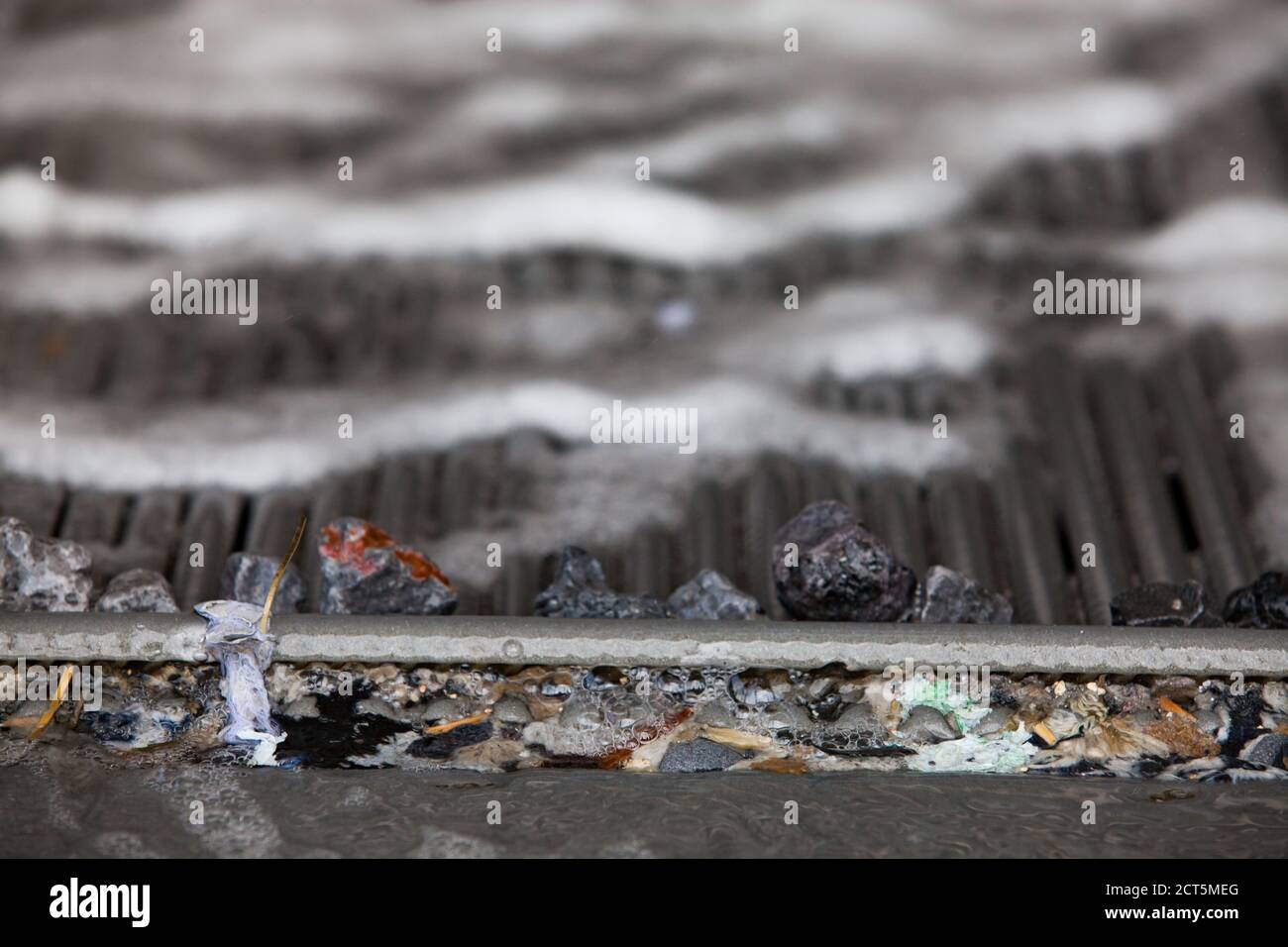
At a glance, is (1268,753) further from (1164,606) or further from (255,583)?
(255,583)

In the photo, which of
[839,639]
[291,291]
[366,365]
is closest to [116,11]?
[291,291]

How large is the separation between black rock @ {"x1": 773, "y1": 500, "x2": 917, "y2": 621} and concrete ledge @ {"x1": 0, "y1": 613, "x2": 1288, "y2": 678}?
1.06ft

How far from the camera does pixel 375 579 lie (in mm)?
2600

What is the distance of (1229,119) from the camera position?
4000 millimetres

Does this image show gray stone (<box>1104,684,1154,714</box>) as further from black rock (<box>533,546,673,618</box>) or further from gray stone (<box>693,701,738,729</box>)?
black rock (<box>533,546,673,618</box>)

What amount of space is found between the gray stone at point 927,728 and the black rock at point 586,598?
1.75 ft

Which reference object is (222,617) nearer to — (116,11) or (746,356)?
(746,356)

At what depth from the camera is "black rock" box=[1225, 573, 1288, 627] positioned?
8.43 feet

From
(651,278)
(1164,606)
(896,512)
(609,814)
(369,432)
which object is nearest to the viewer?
(609,814)

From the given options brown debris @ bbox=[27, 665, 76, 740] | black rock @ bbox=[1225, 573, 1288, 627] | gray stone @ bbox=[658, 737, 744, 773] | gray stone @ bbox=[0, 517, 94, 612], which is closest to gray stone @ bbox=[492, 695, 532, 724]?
gray stone @ bbox=[658, 737, 744, 773]

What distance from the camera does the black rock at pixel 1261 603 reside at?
257cm

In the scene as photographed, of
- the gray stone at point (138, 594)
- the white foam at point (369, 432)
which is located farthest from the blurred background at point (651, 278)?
the gray stone at point (138, 594)

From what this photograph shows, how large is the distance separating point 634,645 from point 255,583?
82 centimetres

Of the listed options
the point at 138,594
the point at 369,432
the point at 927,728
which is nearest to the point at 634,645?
the point at 927,728
